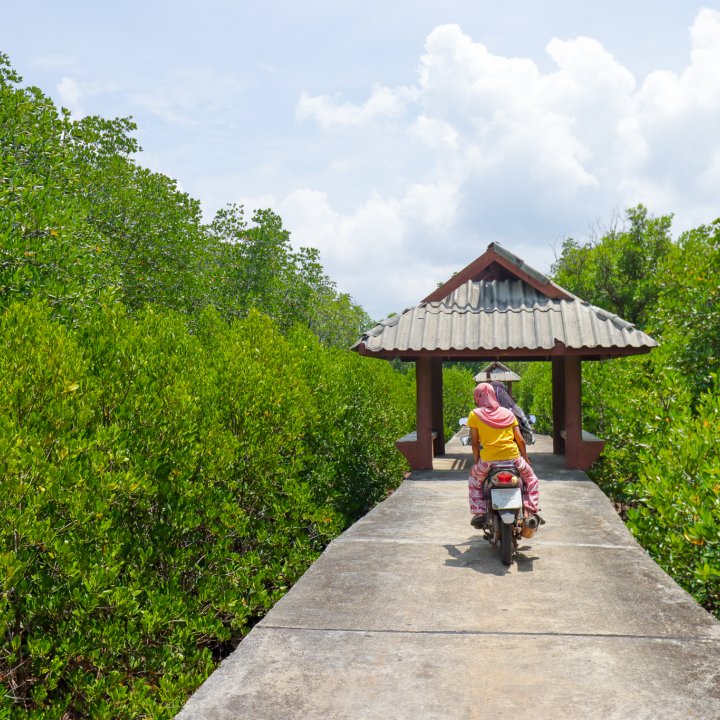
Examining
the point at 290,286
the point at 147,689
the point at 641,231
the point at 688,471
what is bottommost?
the point at 147,689

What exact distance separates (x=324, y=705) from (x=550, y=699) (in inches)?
45.7

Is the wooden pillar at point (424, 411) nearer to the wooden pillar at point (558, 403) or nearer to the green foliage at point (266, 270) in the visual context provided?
the wooden pillar at point (558, 403)

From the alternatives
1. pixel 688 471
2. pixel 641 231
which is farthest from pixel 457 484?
pixel 641 231

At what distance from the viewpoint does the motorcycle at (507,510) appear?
6117 millimetres

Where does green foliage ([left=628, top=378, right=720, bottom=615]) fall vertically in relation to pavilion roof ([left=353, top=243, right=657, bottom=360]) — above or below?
below

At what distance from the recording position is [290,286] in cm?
2522

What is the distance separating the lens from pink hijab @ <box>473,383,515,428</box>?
21.2ft

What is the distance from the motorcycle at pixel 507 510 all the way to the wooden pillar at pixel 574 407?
5.03m

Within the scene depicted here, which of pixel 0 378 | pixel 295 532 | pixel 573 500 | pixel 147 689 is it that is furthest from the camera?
pixel 295 532

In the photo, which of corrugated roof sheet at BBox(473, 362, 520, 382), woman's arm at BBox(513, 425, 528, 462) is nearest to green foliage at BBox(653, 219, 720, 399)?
woman's arm at BBox(513, 425, 528, 462)

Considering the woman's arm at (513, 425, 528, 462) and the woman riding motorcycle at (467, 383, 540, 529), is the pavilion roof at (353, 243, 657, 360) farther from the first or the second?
the woman riding motorcycle at (467, 383, 540, 529)

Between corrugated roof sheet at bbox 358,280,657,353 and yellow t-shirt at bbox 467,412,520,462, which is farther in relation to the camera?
corrugated roof sheet at bbox 358,280,657,353

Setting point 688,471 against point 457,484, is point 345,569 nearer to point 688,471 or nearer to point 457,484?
point 688,471

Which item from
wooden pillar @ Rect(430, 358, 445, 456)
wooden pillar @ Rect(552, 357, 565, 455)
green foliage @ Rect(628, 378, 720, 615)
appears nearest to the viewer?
green foliage @ Rect(628, 378, 720, 615)
